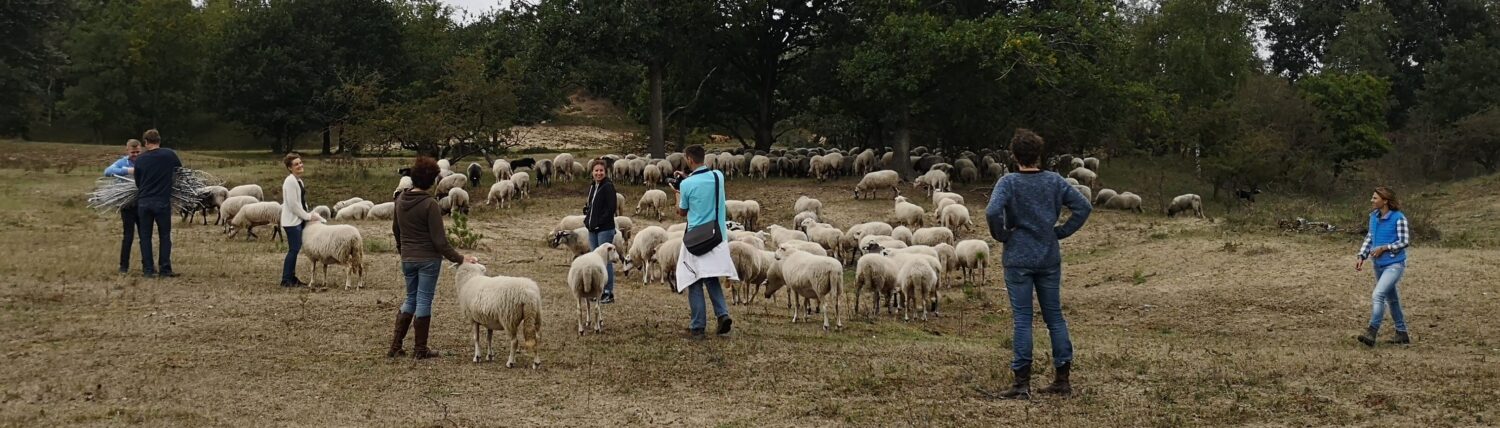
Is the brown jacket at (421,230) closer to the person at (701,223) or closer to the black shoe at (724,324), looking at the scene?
the person at (701,223)

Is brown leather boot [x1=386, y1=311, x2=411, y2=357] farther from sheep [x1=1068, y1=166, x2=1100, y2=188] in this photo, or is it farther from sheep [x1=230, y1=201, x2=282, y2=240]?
sheep [x1=1068, y1=166, x2=1100, y2=188]

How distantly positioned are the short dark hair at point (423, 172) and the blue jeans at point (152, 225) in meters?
6.20

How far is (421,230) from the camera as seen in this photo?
9.77 m

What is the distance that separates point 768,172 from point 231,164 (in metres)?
17.5

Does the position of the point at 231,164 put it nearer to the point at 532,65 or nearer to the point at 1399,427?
the point at 532,65

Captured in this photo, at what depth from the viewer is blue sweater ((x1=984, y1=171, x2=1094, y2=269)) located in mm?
8391

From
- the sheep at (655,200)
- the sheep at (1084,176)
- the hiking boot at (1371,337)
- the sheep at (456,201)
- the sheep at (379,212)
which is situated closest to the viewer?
the hiking boot at (1371,337)

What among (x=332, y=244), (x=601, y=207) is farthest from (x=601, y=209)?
(x=332, y=244)

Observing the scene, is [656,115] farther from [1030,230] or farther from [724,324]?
[1030,230]

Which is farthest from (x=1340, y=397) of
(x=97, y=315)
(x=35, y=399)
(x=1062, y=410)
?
(x=97, y=315)

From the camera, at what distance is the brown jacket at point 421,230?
31.8ft

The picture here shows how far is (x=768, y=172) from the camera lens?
36125 mm

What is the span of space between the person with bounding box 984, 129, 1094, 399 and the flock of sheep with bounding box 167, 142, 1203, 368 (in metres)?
3.87

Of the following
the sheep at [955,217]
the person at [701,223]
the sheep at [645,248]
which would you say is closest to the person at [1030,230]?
the person at [701,223]
